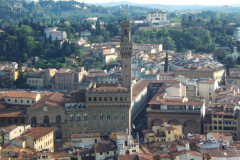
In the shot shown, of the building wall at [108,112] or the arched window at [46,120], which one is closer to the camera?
the building wall at [108,112]

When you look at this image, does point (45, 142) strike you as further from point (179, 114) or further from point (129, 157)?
point (179, 114)

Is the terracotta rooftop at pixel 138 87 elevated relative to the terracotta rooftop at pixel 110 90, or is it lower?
lower

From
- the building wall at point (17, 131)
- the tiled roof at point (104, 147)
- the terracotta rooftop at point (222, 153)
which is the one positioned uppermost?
the tiled roof at point (104, 147)

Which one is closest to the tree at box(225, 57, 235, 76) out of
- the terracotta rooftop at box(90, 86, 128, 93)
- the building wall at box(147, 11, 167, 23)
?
the terracotta rooftop at box(90, 86, 128, 93)

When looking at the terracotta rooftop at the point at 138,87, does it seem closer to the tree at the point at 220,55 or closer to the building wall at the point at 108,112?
the building wall at the point at 108,112

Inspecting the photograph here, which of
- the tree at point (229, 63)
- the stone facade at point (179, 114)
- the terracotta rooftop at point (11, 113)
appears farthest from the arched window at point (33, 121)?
the tree at point (229, 63)

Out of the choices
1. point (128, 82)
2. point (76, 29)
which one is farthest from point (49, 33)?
point (128, 82)

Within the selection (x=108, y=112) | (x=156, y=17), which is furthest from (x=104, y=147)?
(x=156, y=17)

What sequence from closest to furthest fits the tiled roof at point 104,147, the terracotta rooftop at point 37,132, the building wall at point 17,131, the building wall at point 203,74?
the tiled roof at point 104,147 → the terracotta rooftop at point 37,132 → the building wall at point 17,131 → the building wall at point 203,74
